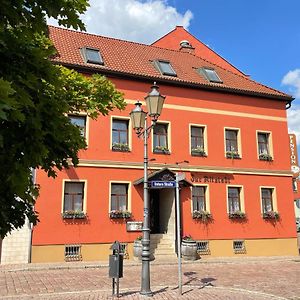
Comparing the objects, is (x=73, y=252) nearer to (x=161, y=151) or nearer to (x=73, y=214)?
(x=73, y=214)

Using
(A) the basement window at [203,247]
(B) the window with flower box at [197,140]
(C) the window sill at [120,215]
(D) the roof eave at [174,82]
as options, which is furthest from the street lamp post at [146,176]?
(A) the basement window at [203,247]

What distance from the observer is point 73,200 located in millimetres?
16625

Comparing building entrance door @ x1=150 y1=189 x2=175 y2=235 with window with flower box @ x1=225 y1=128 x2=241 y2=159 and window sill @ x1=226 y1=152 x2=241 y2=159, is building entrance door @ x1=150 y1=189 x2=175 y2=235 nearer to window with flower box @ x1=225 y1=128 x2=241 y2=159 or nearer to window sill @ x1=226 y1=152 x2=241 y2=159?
window sill @ x1=226 y1=152 x2=241 y2=159

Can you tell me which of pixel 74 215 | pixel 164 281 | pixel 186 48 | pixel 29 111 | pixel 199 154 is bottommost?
pixel 164 281

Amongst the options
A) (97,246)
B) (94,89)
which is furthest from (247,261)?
(94,89)

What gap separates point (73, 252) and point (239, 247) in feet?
26.6

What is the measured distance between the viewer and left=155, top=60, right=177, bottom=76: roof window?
65.9ft

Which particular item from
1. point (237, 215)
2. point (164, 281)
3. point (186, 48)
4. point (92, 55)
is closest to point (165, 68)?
point (92, 55)

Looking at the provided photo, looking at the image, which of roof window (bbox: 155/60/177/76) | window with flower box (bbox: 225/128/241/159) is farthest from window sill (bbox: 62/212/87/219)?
roof window (bbox: 155/60/177/76)

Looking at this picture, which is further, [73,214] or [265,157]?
[265,157]

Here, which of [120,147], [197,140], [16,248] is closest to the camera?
[16,248]

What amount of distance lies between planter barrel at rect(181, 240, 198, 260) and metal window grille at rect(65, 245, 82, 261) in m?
4.44

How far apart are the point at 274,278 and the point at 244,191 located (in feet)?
25.7

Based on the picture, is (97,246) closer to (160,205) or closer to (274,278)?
(160,205)
